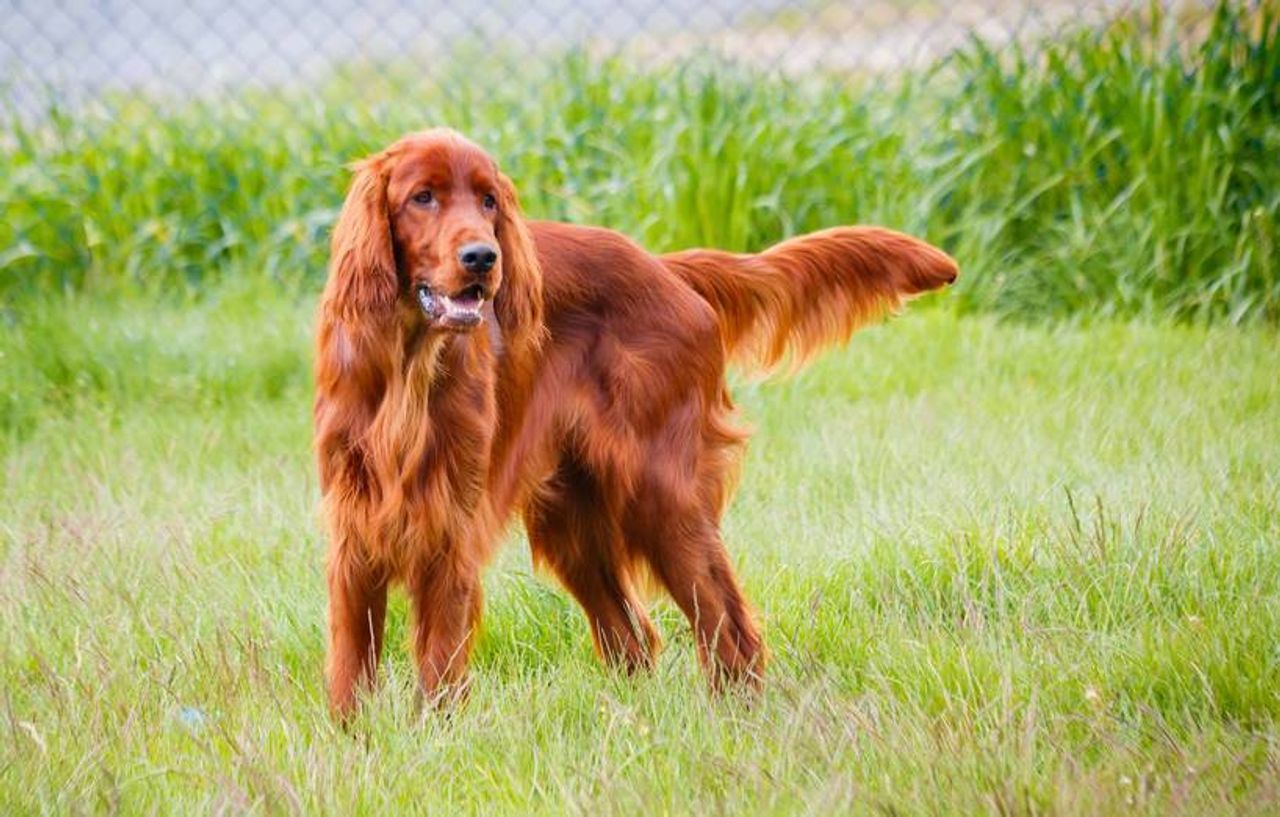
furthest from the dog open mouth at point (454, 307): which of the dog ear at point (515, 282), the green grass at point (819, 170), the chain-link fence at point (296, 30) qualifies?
the chain-link fence at point (296, 30)

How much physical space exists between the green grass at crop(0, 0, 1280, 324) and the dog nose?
115 inches

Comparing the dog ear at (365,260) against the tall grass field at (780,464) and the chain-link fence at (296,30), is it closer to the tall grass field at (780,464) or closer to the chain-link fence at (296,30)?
the tall grass field at (780,464)

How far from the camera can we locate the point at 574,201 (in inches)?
233

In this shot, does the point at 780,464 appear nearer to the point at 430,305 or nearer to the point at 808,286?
the point at 808,286

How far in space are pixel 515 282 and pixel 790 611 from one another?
89cm

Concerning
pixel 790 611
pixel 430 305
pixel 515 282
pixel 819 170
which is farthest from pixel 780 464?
pixel 819 170

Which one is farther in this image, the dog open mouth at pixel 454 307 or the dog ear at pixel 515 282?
the dog ear at pixel 515 282

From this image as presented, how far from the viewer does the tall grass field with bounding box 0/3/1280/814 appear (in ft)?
8.38

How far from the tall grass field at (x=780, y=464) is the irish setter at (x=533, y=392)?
5.9 inches

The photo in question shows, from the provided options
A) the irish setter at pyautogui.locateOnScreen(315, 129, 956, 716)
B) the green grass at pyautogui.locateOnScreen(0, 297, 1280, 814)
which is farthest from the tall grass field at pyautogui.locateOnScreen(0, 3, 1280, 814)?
the irish setter at pyautogui.locateOnScreen(315, 129, 956, 716)

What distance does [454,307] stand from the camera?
2.89 metres

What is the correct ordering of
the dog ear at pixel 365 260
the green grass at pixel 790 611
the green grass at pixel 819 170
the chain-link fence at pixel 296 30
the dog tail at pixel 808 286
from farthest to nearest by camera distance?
the chain-link fence at pixel 296 30
the green grass at pixel 819 170
the dog tail at pixel 808 286
the dog ear at pixel 365 260
the green grass at pixel 790 611

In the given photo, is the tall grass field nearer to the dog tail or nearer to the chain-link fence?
the chain-link fence

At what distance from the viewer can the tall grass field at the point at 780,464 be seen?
2.55 m
